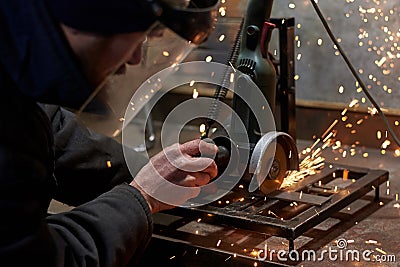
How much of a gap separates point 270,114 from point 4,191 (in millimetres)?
663

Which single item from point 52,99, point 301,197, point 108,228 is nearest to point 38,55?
point 52,99

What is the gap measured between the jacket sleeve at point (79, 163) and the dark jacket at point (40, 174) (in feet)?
0.83

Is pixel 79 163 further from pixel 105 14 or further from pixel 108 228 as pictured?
pixel 105 14

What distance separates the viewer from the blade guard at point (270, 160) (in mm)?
1314

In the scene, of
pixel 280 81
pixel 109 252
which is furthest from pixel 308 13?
pixel 109 252

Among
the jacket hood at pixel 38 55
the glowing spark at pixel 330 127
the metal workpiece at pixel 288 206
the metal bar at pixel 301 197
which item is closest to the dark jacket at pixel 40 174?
the jacket hood at pixel 38 55

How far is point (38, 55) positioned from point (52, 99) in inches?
2.6

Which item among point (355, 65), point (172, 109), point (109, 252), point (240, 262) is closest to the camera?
point (109, 252)

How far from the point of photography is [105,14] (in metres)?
0.79

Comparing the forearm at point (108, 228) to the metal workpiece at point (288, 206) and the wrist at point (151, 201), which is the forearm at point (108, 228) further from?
the metal workpiece at point (288, 206)

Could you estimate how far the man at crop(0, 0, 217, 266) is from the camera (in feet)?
2.62

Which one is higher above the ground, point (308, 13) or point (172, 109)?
point (308, 13)

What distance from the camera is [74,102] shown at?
33.8 inches

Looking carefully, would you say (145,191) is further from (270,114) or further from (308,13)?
(308,13)
